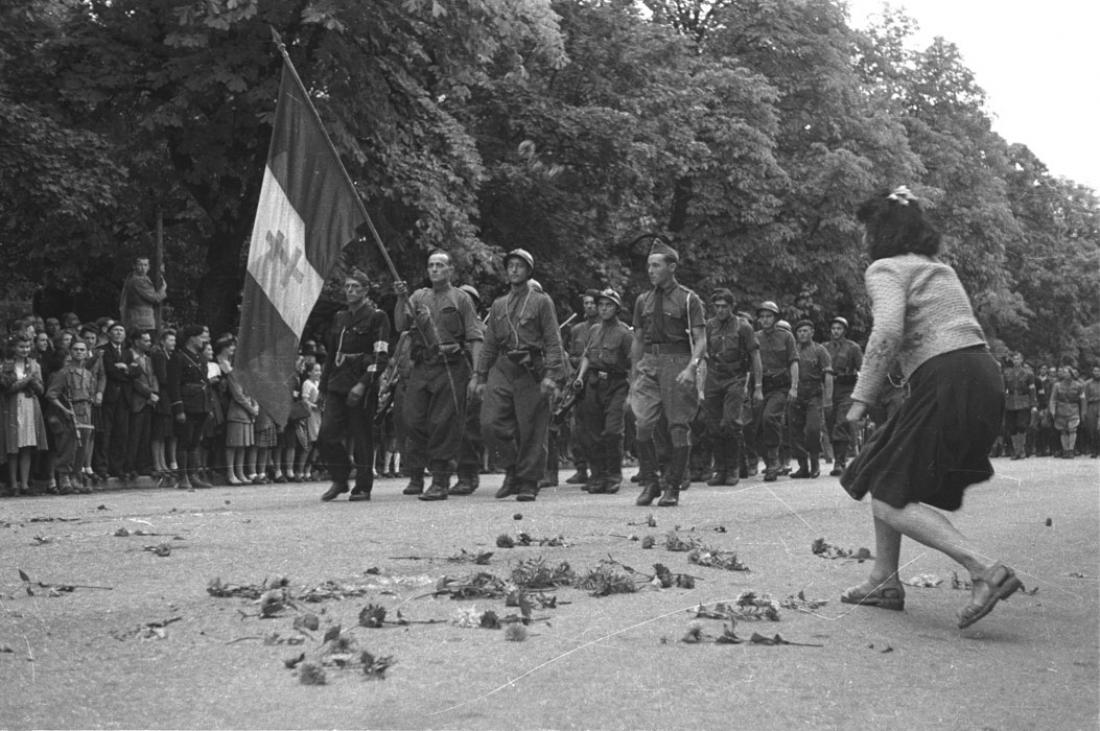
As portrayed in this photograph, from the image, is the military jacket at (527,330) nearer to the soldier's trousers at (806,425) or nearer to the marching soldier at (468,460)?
the marching soldier at (468,460)

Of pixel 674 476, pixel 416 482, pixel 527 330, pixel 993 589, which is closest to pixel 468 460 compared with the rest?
pixel 416 482

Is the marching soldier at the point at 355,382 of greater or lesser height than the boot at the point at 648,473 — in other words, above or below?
above

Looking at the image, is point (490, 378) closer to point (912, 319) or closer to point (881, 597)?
Result: point (881, 597)

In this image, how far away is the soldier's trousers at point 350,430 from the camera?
14031mm

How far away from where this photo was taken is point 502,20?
81.0ft

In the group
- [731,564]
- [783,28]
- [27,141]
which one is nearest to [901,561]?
[731,564]

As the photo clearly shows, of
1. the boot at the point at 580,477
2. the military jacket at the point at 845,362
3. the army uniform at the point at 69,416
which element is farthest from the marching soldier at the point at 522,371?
the military jacket at the point at 845,362

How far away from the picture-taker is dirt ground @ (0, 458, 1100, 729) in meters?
5.06

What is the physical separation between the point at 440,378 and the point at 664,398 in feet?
6.61

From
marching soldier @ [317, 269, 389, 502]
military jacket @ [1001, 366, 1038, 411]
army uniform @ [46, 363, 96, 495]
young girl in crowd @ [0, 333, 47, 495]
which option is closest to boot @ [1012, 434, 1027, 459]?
military jacket @ [1001, 366, 1038, 411]

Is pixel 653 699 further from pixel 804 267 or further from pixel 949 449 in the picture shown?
pixel 804 267

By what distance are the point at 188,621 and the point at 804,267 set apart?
33.6 meters

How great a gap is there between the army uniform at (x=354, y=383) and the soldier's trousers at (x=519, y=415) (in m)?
1.16

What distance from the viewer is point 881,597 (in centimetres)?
730
